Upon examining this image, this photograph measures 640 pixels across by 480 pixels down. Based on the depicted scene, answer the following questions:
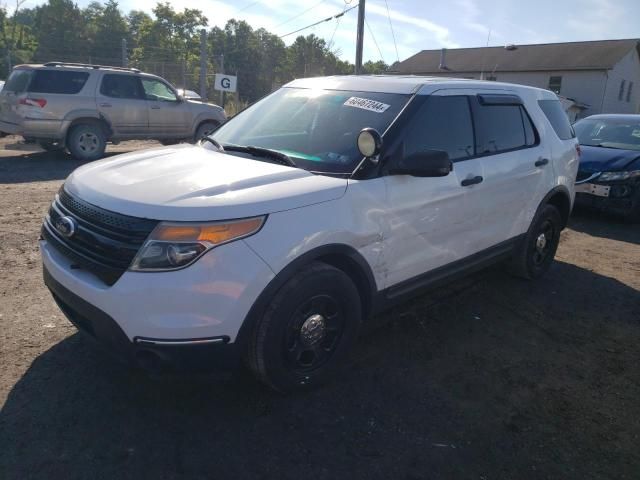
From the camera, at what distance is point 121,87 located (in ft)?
37.2

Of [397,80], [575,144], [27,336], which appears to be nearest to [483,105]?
[397,80]

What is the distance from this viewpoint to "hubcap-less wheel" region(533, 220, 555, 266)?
5.29 metres

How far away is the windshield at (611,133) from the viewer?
8.55 metres

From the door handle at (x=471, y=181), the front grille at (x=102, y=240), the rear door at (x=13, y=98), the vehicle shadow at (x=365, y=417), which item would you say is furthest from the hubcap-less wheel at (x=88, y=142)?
the door handle at (x=471, y=181)

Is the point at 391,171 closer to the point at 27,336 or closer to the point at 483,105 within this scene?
the point at 483,105

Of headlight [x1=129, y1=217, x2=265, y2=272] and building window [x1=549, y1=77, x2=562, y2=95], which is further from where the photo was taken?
building window [x1=549, y1=77, x2=562, y2=95]

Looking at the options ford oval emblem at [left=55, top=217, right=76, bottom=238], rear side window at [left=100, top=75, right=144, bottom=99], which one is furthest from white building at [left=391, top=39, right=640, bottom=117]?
ford oval emblem at [left=55, top=217, right=76, bottom=238]

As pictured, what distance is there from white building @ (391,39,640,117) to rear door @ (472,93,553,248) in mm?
31675

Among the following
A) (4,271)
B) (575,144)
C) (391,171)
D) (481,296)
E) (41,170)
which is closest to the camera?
(391,171)

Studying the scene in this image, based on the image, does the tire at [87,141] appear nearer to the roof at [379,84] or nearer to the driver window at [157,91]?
the driver window at [157,91]

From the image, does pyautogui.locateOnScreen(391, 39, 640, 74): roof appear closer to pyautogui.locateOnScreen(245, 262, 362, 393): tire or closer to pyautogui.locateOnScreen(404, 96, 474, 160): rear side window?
A: pyautogui.locateOnScreen(404, 96, 474, 160): rear side window

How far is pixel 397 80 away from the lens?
151 inches

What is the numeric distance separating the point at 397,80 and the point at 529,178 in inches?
66.4

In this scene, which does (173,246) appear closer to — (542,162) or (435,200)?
(435,200)
